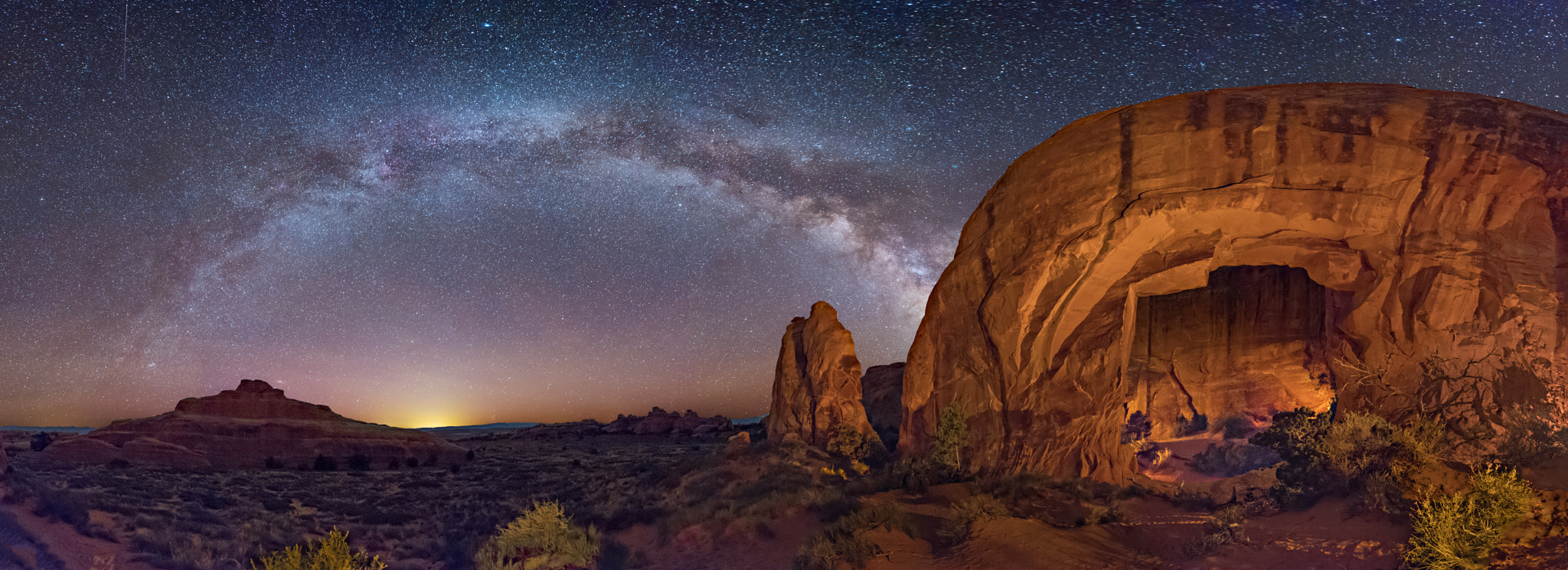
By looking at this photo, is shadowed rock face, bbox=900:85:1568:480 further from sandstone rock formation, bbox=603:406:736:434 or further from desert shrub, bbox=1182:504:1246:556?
sandstone rock formation, bbox=603:406:736:434

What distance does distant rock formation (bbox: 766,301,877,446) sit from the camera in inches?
922

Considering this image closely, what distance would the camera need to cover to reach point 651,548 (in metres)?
12.7

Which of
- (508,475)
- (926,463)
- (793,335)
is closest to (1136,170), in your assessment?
(926,463)

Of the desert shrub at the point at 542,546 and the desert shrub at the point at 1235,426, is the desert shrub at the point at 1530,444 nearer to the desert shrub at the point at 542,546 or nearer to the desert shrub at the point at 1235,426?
the desert shrub at the point at 542,546

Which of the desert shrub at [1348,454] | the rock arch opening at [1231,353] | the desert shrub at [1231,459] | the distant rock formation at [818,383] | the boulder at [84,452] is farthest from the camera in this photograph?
Result: the boulder at [84,452]

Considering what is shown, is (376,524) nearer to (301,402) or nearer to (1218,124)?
(1218,124)

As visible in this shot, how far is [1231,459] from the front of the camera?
22.4 meters

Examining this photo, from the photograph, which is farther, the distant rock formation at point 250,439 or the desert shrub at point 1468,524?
the distant rock formation at point 250,439

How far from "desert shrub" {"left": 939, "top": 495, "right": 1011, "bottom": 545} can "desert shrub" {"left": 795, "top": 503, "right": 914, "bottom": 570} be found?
63 cm

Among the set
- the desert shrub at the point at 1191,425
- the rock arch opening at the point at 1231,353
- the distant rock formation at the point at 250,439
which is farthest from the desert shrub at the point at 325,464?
the desert shrub at the point at 1191,425

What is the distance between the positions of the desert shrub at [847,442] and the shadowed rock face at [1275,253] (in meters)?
2.62

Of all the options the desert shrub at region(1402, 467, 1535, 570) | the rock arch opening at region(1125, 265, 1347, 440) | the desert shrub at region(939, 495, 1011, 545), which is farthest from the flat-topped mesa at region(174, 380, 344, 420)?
the desert shrub at region(1402, 467, 1535, 570)

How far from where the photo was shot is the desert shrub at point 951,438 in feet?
53.9

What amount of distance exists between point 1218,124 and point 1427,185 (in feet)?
11.7
